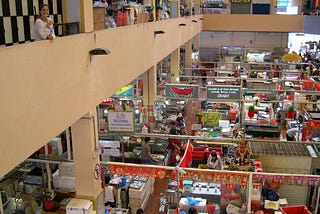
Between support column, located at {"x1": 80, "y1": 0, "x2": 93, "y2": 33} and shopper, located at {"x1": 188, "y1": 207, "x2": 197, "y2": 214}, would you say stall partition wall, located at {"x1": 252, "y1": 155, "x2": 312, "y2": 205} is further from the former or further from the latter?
support column, located at {"x1": 80, "y1": 0, "x2": 93, "y2": 33}

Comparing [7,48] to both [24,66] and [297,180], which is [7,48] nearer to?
[24,66]

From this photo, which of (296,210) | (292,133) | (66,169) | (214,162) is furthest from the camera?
(292,133)

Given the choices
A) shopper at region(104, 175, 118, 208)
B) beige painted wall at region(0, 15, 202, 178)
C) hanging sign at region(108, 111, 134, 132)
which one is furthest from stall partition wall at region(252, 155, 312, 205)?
beige painted wall at region(0, 15, 202, 178)

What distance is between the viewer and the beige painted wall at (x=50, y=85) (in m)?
4.07

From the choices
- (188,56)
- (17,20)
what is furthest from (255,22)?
(17,20)

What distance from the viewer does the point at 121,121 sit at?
9.19m

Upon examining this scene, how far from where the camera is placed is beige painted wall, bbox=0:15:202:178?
4.07 metres

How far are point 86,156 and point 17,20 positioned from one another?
8.24 feet

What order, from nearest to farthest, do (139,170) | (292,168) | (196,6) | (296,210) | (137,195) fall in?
(139,170) → (296,210) → (292,168) → (137,195) → (196,6)

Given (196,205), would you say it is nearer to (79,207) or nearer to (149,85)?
(79,207)

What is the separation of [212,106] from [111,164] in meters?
9.45

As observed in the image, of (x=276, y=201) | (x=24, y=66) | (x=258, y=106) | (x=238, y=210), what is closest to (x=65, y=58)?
(x=24, y=66)

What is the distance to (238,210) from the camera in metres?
8.19

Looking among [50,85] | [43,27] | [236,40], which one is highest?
[43,27]
